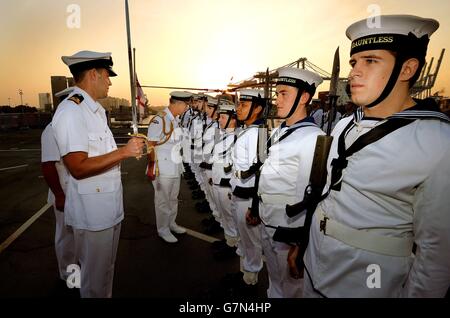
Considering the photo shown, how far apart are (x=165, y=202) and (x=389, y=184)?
14.9ft

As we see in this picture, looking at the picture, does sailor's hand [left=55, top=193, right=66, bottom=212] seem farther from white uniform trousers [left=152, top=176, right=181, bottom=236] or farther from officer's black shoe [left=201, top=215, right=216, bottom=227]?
officer's black shoe [left=201, top=215, right=216, bottom=227]

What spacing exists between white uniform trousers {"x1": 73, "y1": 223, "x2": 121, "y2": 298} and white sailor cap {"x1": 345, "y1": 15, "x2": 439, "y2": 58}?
9.42 ft

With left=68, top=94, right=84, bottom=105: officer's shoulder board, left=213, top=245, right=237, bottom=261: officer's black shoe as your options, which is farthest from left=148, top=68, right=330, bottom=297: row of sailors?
left=68, top=94, right=84, bottom=105: officer's shoulder board

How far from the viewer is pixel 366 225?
64.6 inches

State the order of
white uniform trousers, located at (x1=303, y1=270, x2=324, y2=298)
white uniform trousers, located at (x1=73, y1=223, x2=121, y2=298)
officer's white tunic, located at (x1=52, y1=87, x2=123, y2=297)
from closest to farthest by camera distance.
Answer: white uniform trousers, located at (x1=303, y1=270, x2=324, y2=298)
officer's white tunic, located at (x1=52, y1=87, x2=123, y2=297)
white uniform trousers, located at (x1=73, y1=223, x2=121, y2=298)

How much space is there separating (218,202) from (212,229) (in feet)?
2.55

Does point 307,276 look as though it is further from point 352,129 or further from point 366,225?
point 352,129

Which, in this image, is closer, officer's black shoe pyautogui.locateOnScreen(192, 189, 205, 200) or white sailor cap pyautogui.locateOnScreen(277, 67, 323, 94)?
white sailor cap pyautogui.locateOnScreen(277, 67, 323, 94)

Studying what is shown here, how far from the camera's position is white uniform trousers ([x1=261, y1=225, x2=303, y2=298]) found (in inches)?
114

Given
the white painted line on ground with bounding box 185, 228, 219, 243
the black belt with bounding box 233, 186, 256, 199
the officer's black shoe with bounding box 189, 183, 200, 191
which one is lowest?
the white painted line on ground with bounding box 185, 228, 219, 243

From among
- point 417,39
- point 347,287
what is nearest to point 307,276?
point 347,287

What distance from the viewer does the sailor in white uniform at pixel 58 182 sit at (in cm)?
341

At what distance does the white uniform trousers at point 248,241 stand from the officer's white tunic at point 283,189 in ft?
2.28

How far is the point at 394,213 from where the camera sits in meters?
1.58
